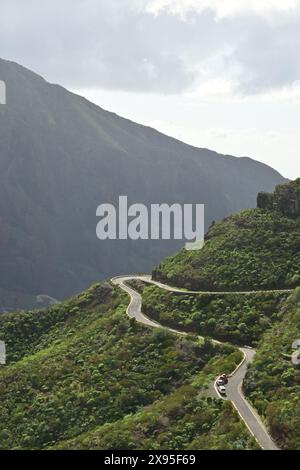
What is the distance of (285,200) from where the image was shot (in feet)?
335

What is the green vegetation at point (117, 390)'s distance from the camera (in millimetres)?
49138

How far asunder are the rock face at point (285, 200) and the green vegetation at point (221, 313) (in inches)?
1096

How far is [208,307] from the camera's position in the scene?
7688cm

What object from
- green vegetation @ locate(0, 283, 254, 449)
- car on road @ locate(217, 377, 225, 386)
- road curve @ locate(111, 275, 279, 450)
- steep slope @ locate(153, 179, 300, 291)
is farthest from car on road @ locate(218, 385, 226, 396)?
steep slope @ locate(153, 179, 300, 291)

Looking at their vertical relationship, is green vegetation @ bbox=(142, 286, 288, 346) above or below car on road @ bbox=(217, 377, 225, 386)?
above

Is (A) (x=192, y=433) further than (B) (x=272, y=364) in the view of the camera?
No

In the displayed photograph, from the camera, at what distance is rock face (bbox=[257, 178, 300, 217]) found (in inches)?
3944

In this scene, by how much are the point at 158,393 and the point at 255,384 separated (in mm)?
10364

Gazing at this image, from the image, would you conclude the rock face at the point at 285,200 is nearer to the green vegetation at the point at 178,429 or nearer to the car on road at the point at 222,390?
the car on road at the point at 222,390

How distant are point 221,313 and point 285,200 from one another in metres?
34.7

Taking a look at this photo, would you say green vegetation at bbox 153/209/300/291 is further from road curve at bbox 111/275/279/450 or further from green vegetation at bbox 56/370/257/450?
green vegetation at bbox 56/370/257/450
